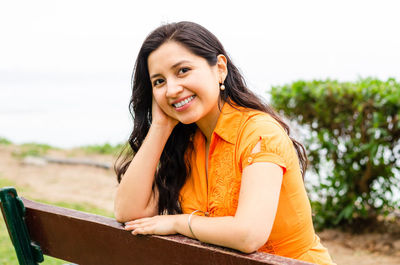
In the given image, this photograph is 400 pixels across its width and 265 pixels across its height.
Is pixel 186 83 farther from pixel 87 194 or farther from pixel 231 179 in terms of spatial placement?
pixel 87 194

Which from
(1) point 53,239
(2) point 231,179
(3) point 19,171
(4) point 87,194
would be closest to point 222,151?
(2) point 231,179

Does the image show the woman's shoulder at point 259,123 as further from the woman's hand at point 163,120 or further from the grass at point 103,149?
the grass at point 103,149

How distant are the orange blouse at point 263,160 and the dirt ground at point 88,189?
2820 millimetres

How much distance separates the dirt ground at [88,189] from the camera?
185 inches

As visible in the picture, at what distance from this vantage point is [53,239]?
1.98 metres

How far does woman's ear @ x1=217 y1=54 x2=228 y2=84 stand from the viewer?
7.30 ft

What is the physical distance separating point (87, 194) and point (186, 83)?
576 cm

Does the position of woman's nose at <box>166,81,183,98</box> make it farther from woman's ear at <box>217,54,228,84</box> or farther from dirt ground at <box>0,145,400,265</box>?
dirt ground at <box>0,145,400,265</box>

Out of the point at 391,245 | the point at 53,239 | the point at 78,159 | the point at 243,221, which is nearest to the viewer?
the point at 243,221

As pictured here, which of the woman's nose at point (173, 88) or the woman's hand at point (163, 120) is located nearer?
the woman's nose at point (173, 88)

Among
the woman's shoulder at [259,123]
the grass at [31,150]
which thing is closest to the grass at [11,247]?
the grass at [31,150]

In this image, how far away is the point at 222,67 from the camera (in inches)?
88.6

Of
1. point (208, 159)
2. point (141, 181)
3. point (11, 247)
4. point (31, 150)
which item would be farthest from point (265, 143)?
point (31, 150)

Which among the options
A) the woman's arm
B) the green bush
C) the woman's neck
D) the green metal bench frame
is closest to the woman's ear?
the woman's neck
